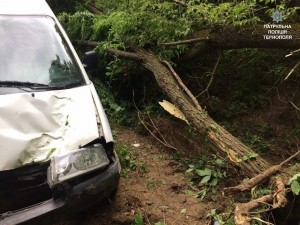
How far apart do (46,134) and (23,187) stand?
1.62 feet

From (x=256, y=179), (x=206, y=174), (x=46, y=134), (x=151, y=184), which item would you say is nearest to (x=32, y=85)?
(x=46, y=134)

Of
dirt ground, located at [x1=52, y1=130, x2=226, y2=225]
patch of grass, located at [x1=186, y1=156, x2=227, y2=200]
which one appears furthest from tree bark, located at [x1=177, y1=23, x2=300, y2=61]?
A: dirt ground, located at [x1=52, y1=130, x2=226, y2=225]

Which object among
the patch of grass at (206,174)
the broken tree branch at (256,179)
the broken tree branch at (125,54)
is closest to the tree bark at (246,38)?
the broken tree branch at (125,54)

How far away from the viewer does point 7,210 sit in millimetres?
2631

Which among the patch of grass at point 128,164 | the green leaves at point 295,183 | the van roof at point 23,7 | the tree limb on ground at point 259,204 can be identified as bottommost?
the patch of grass at point 128,164

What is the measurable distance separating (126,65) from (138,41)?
1.53 feet

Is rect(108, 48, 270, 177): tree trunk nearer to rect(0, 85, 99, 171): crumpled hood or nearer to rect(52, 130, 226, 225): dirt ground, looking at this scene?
rect(52, 130, 226, 225): dirt ground

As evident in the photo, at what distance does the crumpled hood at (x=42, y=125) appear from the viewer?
2736 millimetres

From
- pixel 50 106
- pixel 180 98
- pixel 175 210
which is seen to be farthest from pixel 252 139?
pixel 50 106

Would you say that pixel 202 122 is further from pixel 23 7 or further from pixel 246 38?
pixel 23 7

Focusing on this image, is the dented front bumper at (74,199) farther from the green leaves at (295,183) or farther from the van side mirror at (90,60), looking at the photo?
the van side mirror at (90,60)

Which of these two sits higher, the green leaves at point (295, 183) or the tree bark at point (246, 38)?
the tree bark at point (246, 38)

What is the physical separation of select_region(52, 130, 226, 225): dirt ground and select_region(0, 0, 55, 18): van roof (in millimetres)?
2196

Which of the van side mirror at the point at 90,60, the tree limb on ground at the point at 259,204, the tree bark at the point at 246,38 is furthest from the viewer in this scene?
the tree bark at the point at 246,38
